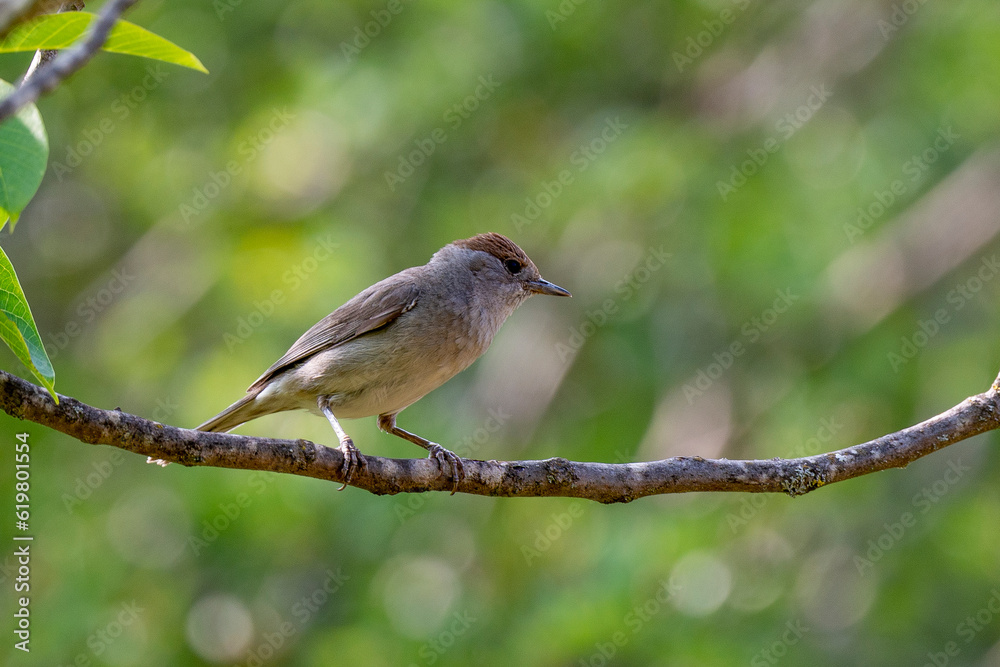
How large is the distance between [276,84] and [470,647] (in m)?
5.40

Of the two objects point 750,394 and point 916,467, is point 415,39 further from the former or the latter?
point 916,467
